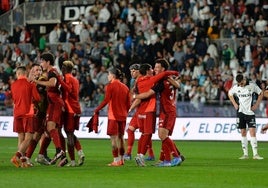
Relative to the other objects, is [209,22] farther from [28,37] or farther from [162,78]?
[162,78]

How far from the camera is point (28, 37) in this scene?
4559cm

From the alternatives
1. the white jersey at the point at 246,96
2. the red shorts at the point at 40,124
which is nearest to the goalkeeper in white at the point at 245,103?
the white jersey at the point at 246,96

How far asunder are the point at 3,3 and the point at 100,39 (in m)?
8.97

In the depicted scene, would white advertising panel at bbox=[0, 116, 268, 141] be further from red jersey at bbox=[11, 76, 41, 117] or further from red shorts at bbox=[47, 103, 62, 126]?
red jersey at bbox=[11, 76, 41, 117]

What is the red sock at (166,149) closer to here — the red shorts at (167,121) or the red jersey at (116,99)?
the red shorts at (167,121)

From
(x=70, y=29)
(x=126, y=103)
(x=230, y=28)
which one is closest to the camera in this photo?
(x=126, y=103)

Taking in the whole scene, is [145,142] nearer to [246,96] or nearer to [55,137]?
[55,137]

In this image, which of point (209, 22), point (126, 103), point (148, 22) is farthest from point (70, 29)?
point (126, 103)

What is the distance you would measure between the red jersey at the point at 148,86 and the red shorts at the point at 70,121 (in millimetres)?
1452

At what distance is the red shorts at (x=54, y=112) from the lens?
20188 millimetres

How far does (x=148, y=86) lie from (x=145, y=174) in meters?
3.22

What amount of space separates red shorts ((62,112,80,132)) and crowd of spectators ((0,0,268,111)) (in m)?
12.9

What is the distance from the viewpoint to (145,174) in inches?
716

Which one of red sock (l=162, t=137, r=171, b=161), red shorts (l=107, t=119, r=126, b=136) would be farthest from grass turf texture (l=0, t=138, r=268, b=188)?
red shorts (l=107, t=119, r=126, b=136)
